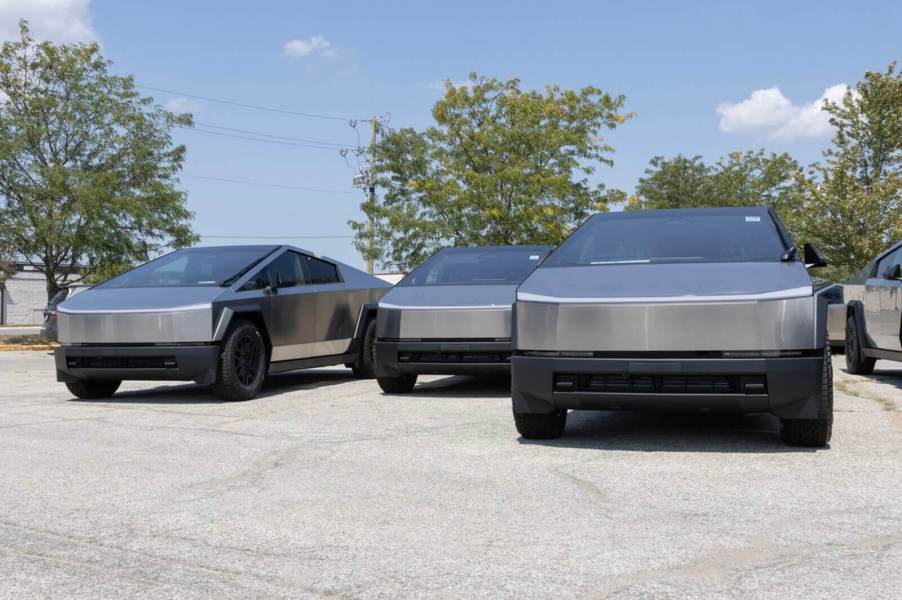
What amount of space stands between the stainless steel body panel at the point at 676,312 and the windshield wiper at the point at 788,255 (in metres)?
0.15

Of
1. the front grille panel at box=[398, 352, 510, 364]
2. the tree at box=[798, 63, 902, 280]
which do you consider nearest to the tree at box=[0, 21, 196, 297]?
the front grille panel at box=[398, 352, 510, 364]

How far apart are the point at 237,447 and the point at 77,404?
3.21 m

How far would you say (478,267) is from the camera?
9.92 meters

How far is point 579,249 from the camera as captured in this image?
6.57m

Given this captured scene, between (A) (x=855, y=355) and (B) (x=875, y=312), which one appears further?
(A) (x=855, y=355)

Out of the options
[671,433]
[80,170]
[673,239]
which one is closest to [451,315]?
[673,239]

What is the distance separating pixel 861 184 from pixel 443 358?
2911 centimetres

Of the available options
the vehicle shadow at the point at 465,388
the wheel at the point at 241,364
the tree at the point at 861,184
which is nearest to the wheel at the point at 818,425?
the vehicle shadow at the point at 465,388

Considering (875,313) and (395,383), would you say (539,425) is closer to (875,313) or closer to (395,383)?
(395,383)

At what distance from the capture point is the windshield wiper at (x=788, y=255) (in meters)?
5.97

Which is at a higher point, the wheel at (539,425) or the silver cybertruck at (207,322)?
the silver cybertruck at (207,322)

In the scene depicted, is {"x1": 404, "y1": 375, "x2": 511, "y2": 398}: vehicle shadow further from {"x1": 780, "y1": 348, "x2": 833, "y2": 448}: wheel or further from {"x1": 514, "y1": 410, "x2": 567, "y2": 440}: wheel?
{"x1": 780, "y1": 348, "x2": 833, "y2": 448}: wheel

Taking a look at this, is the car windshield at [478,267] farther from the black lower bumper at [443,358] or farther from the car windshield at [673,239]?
the car windshield at [673,239]

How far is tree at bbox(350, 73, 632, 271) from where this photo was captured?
86.2 ft
